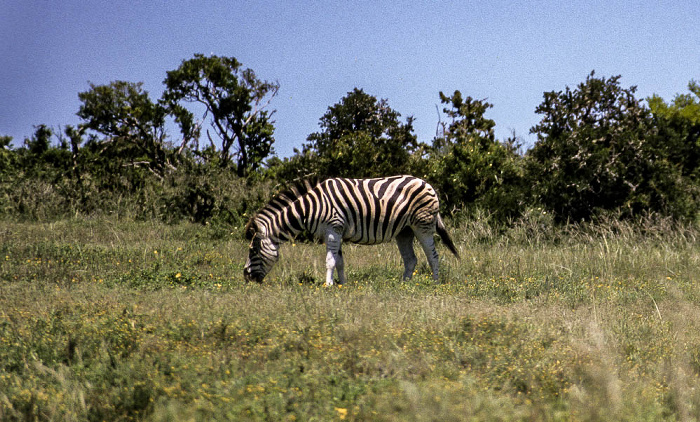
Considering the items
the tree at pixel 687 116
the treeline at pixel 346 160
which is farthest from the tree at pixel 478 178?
the tree at pixel 687 116

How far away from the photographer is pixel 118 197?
68.6ft

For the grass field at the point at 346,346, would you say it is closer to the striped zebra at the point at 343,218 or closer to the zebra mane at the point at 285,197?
the striped zebra at the point at 343,218

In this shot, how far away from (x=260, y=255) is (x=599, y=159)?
33.7ft

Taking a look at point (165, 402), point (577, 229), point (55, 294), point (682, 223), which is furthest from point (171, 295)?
point (682, 223)

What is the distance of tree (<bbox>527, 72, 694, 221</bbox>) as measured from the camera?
16.2m

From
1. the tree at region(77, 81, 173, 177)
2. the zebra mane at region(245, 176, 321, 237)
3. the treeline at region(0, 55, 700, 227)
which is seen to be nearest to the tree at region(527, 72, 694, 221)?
the treeline at region(0, 55, 700, 227)

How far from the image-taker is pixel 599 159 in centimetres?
1628

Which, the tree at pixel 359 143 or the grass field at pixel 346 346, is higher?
the tree at pixel 359 143

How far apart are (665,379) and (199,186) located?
1583 centimetres

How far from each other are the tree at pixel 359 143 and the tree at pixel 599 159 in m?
3.99

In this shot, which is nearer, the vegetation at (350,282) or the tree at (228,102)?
the vegetation at (350,282)

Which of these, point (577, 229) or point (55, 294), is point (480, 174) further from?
point (55, 294)

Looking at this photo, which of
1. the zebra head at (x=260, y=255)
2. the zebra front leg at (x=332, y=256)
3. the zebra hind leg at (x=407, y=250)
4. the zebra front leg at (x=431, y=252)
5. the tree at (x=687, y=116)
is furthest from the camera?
the tree at (x=687, y=116)

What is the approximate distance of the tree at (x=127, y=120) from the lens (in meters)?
25.1
